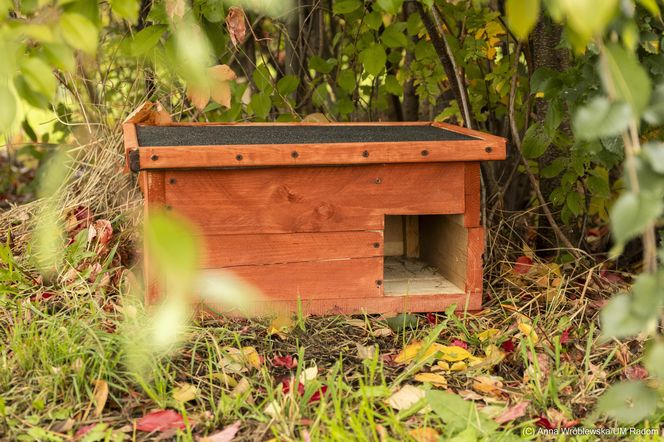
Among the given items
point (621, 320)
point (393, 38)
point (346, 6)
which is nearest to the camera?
point (621, 320)

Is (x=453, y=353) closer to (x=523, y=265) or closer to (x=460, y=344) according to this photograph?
(x=460, y=344)

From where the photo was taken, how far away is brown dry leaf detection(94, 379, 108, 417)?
1.59 m

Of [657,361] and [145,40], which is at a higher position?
[145,40]

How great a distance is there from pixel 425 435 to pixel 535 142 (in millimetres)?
1055

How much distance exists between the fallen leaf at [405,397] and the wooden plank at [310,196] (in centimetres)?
49

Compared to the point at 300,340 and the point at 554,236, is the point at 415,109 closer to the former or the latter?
the point at 554,236

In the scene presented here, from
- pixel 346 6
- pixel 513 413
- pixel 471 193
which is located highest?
pixel 346 6

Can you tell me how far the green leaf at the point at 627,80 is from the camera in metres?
1.03

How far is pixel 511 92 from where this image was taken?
2.47 m

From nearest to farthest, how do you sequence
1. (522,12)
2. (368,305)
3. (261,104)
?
1. (522,12)
2. (368,305)
3. (261,104)

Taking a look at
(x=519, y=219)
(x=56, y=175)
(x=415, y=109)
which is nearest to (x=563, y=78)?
(x=519, y=219)

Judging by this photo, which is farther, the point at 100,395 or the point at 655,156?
the point at 100,395

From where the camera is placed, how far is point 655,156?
3.49ft

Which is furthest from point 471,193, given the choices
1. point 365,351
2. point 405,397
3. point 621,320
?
point 621,320
